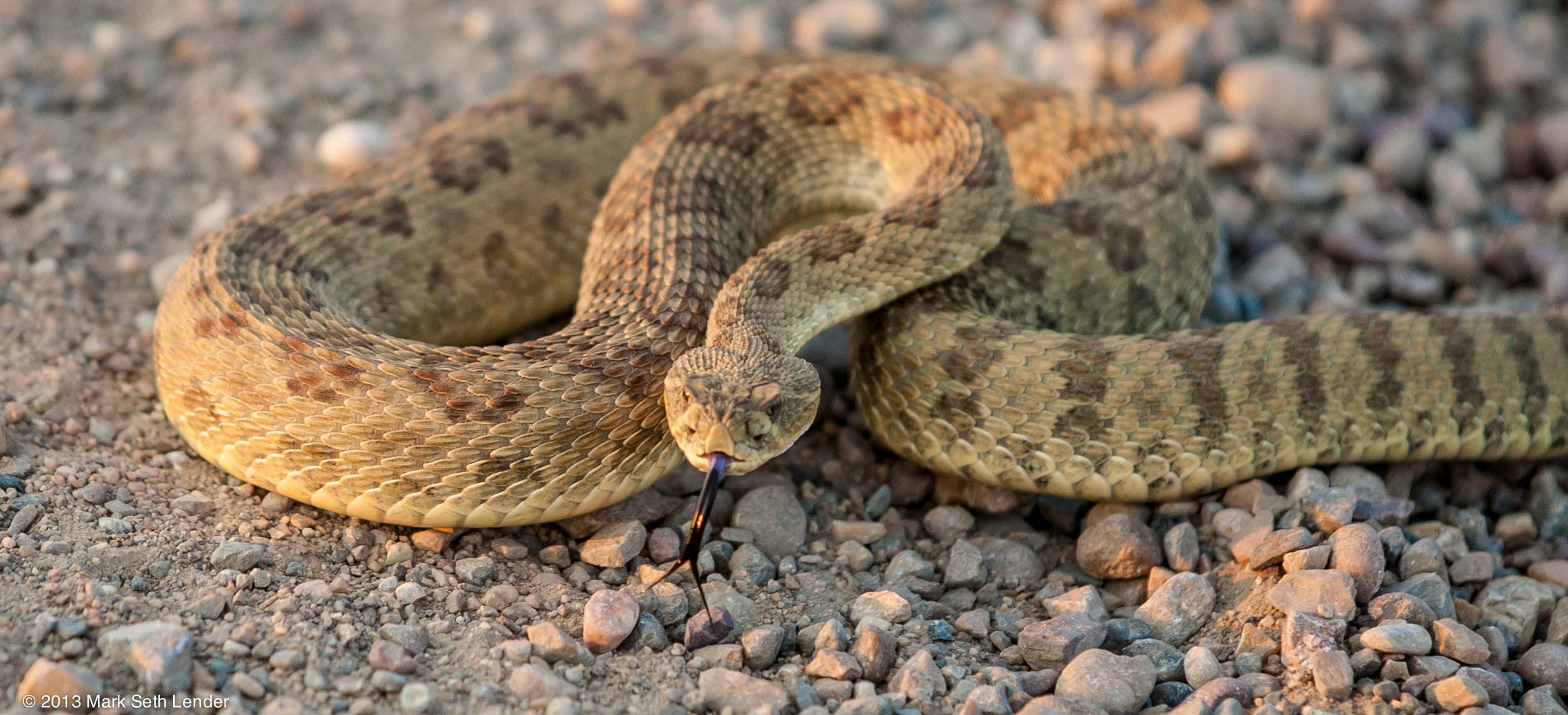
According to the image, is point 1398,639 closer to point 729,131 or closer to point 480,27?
point 729,131

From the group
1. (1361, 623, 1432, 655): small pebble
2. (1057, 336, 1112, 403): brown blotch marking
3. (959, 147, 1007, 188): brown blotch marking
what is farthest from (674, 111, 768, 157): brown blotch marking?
(1361, 623, 1432, 655): small pebble

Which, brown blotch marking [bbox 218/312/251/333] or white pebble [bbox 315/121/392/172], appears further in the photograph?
white pebble [bbox 315/121/392/172]

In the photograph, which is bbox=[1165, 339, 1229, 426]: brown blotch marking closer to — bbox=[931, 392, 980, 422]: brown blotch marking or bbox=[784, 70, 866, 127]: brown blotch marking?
bbox=[931, 392, 980, 422]: brown blotch marking

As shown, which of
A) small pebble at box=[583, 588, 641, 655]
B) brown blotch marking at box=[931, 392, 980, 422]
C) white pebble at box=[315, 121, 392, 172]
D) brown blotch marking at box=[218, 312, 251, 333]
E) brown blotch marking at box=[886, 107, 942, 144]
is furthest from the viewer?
white pebble at box=[315, 121, 392, 172]

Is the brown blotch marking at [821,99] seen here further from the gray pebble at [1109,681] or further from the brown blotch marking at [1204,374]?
the gray pebble at [1109,681]

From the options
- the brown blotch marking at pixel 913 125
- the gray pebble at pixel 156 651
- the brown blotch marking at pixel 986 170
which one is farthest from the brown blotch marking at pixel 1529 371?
the gray pebble at pixel 156 651

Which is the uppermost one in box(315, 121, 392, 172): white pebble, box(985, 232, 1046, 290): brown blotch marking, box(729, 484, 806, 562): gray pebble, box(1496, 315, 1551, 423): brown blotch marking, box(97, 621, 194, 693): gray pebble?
box(315, 121, 392, 172): white pebble

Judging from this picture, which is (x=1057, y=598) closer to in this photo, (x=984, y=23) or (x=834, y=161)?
(x=834, y=161)
